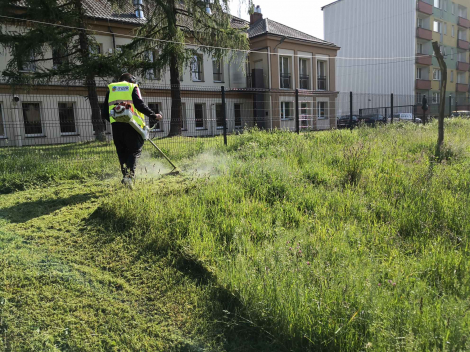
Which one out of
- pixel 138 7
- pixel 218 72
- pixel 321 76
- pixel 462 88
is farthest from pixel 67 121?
pixel 462 88

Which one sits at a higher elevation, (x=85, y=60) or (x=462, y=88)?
(x=462, y=88)

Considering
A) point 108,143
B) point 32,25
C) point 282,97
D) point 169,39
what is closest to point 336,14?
point 282,97

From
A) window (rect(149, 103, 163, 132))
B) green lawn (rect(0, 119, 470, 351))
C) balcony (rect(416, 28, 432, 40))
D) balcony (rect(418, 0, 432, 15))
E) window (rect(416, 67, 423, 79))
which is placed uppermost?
balcony (rect(418, 0, 432, 15))

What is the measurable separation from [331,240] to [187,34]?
50.0 ft

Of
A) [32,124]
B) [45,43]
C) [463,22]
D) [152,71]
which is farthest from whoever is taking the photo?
[463,22]

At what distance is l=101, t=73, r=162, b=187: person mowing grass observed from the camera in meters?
5.79

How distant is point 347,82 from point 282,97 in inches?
651

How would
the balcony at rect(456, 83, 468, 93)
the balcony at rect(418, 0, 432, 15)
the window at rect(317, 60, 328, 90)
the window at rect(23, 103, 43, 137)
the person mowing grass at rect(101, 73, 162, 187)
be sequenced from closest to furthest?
the person mowing grass at rect(101, 73, 162, 187) < the window at rect(23, 103, 43, 137) < the window at rect(317, 60, 328, 90) < the balcony at rect(418, 0, 432, 15) < the balcony at rect(456, 83, 468, 93)

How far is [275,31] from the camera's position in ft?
96.4

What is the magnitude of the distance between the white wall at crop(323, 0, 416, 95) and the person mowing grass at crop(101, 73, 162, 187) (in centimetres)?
3855

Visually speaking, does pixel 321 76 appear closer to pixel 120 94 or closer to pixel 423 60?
pixel 423 60

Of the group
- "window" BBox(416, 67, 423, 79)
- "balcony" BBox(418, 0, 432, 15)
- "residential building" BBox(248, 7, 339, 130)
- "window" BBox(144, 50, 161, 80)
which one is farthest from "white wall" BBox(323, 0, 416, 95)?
"window" BBox(144, 50, 161, 80)

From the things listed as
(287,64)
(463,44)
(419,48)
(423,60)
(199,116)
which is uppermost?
(463,44)

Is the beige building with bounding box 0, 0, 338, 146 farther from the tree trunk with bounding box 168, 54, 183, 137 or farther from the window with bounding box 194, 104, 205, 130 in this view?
the tree trunk with bounding box 168, 54, 183, 137
